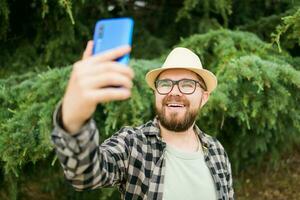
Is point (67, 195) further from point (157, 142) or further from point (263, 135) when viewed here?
point (157, 142)

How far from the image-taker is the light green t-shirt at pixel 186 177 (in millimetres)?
1889

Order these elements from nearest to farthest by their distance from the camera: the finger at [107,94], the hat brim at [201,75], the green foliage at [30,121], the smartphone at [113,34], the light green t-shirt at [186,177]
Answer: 1. the finger at [107,94]
2. the smartphone at [113,34]
3. the light green t-shirt at [186,177]
4. the hat brim at [201,75]
5. the green foliage at [30,121]

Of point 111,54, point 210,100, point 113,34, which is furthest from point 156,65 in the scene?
point 111,54

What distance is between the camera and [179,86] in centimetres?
208

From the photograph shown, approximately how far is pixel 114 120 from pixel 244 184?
2.56 meters

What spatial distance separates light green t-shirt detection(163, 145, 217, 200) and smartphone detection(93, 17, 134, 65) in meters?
0.87

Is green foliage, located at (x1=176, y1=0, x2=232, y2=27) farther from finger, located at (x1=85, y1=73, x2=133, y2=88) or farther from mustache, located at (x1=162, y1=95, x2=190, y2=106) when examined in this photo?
finger, located at (x1=85, y1=73, x2=133, y2=88)

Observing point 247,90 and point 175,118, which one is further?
point 247,90

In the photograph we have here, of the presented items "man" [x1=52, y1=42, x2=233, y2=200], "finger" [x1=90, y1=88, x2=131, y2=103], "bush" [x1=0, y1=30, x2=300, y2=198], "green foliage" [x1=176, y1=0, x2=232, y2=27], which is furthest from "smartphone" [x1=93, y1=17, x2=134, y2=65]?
"green foliage" [x1=176, y1=0, x2=232, y2=27]

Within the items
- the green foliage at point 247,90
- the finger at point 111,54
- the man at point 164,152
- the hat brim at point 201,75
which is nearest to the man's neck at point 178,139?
the man at point 164,152

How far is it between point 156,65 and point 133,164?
1378mm

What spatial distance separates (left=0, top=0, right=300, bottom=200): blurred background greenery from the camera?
2.81 meters

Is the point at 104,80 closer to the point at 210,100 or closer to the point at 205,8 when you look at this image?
the point at 210,100

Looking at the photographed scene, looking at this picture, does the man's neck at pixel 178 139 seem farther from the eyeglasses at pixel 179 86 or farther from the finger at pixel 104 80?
the finger at pixel 104 80
